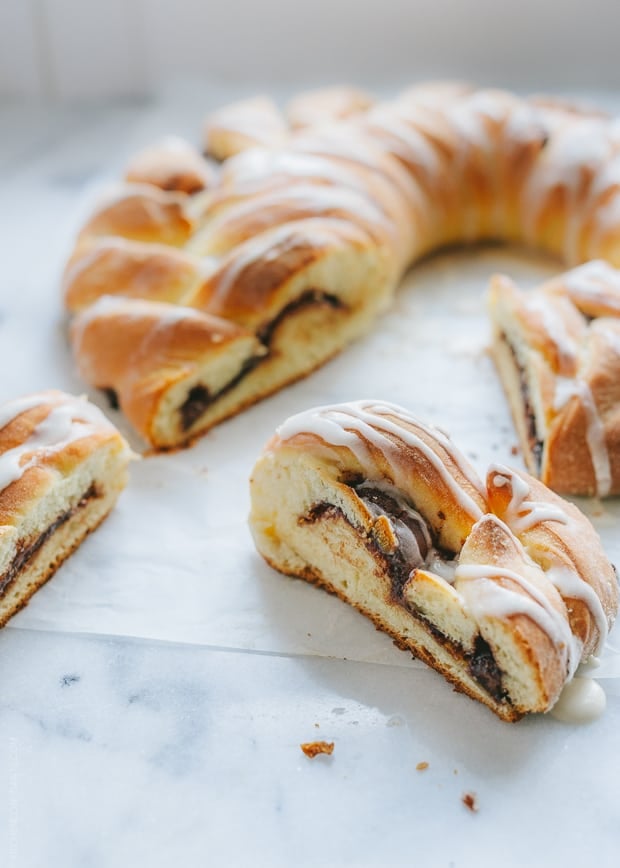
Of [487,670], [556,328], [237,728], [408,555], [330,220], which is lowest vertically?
[237,728]

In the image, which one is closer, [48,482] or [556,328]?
[48,482]

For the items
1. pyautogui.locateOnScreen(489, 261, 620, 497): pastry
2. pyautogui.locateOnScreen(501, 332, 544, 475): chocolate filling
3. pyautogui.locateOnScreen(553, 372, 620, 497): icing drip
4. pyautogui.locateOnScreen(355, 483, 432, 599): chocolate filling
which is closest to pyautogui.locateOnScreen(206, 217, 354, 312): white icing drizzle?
pyautogui.locateOnScreen(489, 261, 620, 497): pastry

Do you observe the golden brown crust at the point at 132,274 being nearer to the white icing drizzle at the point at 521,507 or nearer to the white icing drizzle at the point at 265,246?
the white icing drizzle at the point at 265,246

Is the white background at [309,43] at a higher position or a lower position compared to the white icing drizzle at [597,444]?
higher

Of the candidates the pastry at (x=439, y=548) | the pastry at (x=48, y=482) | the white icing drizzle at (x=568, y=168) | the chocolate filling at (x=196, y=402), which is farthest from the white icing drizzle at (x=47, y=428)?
the white icing drizzle at (x=568, y=168)

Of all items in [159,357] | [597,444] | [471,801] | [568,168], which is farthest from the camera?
[568,168]

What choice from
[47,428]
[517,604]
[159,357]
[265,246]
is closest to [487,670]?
[517,604]

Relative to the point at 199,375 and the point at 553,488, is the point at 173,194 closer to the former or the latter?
the point at 199,375

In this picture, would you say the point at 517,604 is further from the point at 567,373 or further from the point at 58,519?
the point at 58,519
